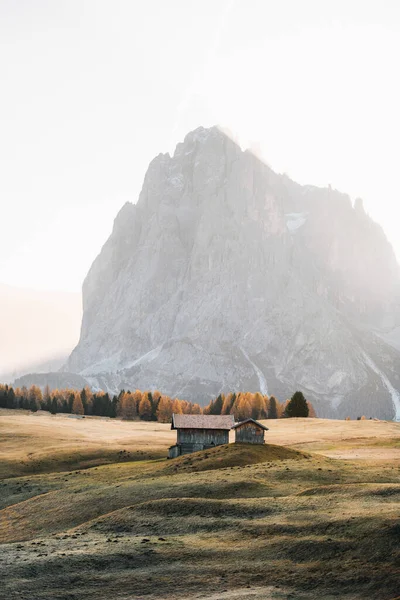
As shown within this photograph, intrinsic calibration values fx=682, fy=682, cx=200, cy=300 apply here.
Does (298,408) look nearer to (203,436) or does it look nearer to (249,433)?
(203,436)

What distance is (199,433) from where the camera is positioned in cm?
9138

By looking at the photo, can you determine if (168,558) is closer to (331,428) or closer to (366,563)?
(366,563)

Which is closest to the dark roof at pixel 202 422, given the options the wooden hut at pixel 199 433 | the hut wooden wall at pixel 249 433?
the wooden hut at pixel 199 433

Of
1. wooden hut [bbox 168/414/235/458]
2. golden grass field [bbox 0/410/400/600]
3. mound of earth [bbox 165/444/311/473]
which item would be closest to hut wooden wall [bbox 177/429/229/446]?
wooden hut [bbox 168/414/235/458]

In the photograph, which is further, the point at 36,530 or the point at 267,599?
the point at 36,530

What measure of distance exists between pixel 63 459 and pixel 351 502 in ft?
164

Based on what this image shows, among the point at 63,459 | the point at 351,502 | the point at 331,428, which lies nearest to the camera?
the point at 351,502

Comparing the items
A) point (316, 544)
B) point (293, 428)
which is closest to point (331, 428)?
point (293, 428)

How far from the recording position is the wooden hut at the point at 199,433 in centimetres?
9044

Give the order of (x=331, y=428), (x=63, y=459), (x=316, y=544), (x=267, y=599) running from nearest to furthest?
(x=267, y=599), (x=316, y=544), (x=63, y=459), (x=331, y=428)

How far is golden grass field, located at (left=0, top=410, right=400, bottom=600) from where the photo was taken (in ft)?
108

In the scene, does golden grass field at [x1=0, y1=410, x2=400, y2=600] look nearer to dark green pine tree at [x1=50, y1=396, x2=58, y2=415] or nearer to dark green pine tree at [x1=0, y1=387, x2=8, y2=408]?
dark green pine tree at [x1=50, y1=396, x2=58, y2=415]

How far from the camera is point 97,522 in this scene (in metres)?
47.5

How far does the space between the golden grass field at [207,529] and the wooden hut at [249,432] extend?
19.3 ft
